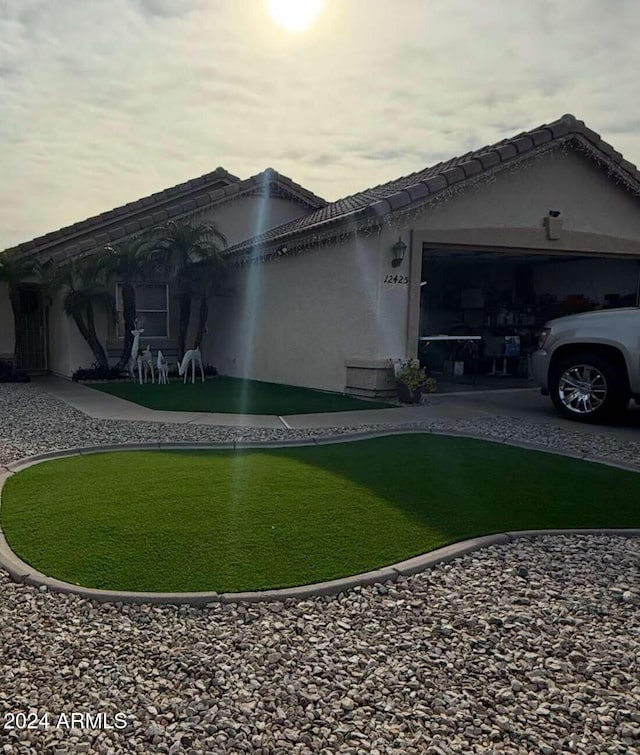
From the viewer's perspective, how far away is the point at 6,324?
16.5 metres

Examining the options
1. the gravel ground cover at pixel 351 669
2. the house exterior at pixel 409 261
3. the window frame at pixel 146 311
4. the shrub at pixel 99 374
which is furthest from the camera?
the window frame at pixel 146 311

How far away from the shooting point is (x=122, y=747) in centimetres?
230

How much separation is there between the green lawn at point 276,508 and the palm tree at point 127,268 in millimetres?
8300

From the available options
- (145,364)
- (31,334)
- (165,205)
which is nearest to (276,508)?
(145,364)

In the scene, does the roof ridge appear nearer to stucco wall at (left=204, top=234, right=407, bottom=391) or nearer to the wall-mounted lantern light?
stucco wall at (left=204, top=234, right=407, bottom=391)

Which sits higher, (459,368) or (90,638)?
(459,368)

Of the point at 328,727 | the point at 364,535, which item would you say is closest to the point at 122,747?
the point at 328,727

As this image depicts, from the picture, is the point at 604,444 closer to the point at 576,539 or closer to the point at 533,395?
the point at 576,539

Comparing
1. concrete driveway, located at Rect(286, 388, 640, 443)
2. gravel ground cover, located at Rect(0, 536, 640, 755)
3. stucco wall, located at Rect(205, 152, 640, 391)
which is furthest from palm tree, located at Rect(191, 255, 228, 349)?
gravel ground cover, located at Rect(0, 536, 640, 755)

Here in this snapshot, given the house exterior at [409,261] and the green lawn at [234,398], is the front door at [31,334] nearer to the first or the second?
the house exterior at [409,261]

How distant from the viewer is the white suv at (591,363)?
26.8ft

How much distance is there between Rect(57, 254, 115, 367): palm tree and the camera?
13.9 metres

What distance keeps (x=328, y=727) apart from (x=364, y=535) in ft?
6.25

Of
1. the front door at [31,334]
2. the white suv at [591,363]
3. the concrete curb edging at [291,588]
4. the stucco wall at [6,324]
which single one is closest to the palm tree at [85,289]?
the front door at [31,334]
